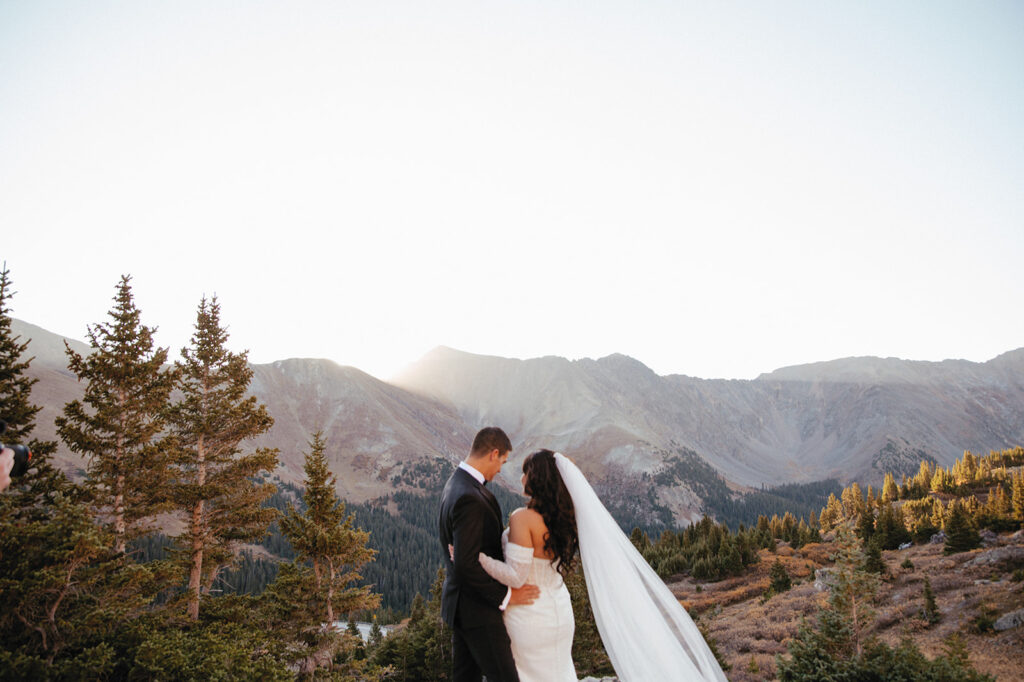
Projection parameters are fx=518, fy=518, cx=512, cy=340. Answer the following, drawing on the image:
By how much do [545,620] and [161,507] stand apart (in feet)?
50.7

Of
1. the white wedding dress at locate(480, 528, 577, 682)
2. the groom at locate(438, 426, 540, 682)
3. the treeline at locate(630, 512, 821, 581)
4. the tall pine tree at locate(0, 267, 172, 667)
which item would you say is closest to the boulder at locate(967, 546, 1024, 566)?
the treeline at locate(630, 512, 821, 581)

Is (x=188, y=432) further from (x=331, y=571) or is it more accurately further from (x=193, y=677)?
(x=193, y=677)

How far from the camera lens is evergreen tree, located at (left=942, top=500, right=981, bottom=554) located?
3878cm

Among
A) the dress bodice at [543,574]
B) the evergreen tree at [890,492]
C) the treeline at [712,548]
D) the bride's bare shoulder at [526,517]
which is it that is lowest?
the treeline at [712,548]

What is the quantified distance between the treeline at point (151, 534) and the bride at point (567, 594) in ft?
28.8

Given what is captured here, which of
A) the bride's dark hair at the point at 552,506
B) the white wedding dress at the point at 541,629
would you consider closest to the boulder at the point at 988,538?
the white wedding dress at the point at 541,629

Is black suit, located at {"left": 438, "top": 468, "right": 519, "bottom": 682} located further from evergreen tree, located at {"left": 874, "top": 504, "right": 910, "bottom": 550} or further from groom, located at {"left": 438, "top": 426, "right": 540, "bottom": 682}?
evergreen tree, located at {"left": 874, "top": 504, "right": 910, "bottom": 550}

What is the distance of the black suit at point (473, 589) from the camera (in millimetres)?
4750

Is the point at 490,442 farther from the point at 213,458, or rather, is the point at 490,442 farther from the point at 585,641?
the point at 585,641

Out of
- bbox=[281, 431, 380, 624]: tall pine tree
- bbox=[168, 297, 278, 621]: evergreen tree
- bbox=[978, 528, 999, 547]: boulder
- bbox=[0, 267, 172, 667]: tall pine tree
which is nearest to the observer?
bbox=[0, 267, 172, 667]: tall pine tree

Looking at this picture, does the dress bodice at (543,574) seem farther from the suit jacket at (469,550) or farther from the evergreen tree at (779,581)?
the evergreen tree at (779,581)

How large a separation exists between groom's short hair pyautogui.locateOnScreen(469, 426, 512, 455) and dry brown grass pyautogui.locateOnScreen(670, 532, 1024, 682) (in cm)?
1300

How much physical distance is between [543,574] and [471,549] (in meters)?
0.95

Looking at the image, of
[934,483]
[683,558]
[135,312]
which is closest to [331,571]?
[135,312]
